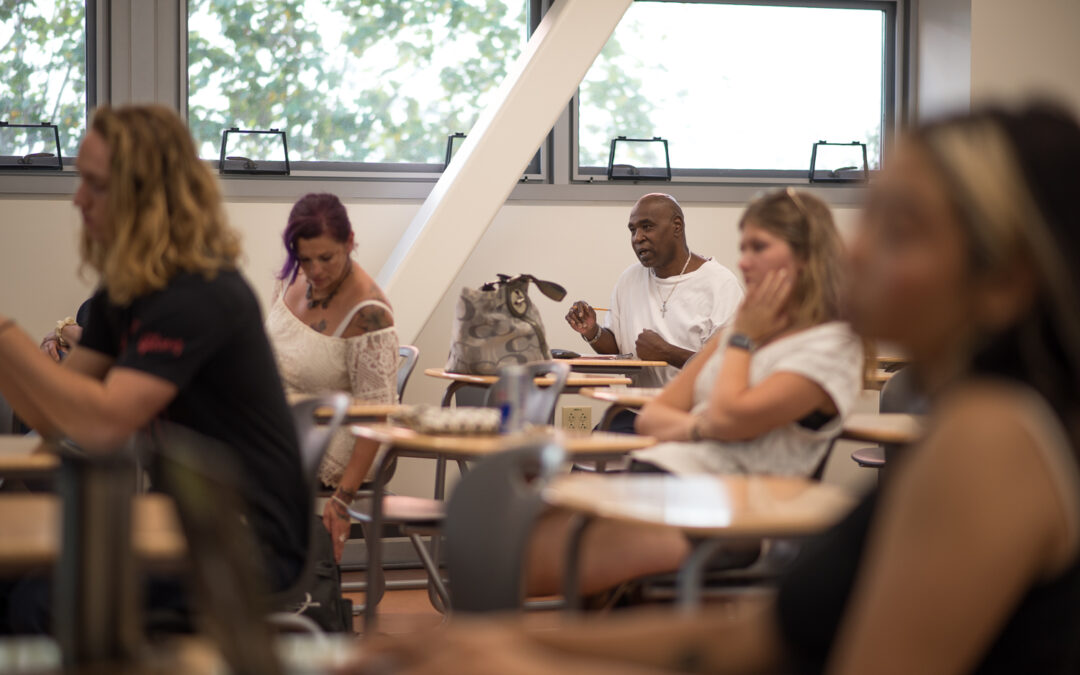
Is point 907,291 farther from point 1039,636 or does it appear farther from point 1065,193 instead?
point 1039,636

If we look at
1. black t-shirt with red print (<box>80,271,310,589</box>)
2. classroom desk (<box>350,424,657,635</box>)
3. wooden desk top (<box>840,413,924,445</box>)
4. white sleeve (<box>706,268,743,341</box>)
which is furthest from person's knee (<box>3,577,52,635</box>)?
white sleeve (<box>706,268,743,341</box>)

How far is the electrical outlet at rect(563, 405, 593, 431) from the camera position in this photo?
5605mm

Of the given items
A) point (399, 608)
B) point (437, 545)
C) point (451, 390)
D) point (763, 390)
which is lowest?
point (399, 608)

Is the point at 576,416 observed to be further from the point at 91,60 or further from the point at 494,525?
the point at 494,525

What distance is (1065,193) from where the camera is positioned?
0.85 meters

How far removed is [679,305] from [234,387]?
132 inches

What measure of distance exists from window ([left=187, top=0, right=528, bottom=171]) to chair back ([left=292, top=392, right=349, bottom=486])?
10.8 ft

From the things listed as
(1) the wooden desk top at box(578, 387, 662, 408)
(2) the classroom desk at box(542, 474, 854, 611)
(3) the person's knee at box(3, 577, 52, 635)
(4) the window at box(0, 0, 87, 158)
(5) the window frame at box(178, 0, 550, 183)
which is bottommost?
(3) the person's knee at box(3, 577, 52, 635)

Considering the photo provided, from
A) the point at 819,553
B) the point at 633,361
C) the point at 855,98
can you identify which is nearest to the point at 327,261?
the point at 633,361

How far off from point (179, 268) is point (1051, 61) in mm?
5315

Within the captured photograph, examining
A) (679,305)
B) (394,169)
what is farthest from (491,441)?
(394,169)

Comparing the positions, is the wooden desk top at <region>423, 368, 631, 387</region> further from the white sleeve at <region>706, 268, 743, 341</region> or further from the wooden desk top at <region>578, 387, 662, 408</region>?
the white sleeve at <region>706, 268, 743, 341</region>

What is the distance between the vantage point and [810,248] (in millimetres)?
2555

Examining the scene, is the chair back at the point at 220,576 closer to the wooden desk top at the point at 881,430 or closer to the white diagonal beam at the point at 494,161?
the wooden desk top at the point at 881,430
